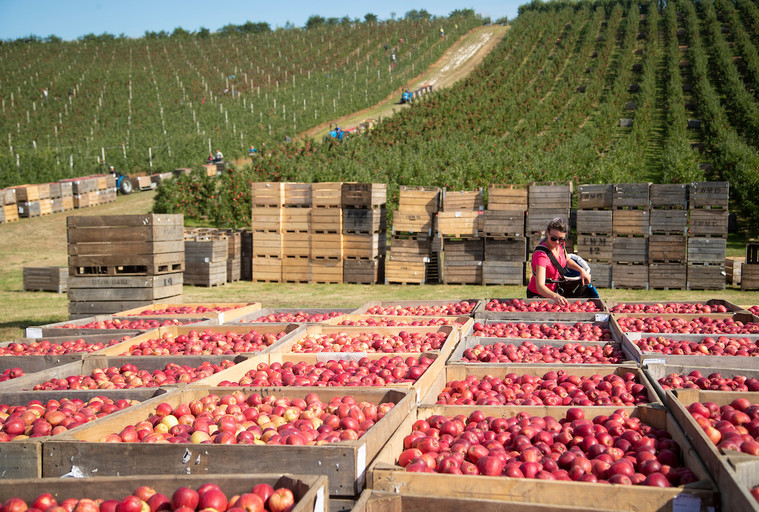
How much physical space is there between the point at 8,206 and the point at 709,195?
27661 mm

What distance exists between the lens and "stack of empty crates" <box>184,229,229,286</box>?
1658 cm

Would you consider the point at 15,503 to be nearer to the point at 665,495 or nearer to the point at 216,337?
the point at 665,495

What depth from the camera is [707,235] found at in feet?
49.5

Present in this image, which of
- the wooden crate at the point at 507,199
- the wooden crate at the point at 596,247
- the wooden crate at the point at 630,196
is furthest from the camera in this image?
the wooden crate at the point at 507,199

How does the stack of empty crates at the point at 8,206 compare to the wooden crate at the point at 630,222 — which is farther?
the stack of empty crates at the point at 8,206

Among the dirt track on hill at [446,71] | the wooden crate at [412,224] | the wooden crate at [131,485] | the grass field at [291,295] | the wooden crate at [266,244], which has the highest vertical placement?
the dirt track on hill at [446,71]

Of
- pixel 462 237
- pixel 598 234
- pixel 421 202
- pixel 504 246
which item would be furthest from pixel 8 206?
pixel 598 234

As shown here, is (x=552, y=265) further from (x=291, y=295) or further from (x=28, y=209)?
(x=28, y=209)

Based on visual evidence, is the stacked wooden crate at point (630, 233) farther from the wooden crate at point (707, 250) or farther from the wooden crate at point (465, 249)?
the wooden crate at point (465, 249)

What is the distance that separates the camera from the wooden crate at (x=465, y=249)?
53.7 feet

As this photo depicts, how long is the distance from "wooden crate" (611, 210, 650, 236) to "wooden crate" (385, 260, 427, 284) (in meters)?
Result: 4.87

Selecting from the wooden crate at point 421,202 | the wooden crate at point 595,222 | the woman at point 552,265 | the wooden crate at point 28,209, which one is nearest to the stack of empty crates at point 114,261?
the woman at point 552,265

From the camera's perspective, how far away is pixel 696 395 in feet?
13.4

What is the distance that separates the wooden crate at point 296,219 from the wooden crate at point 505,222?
183 inches
